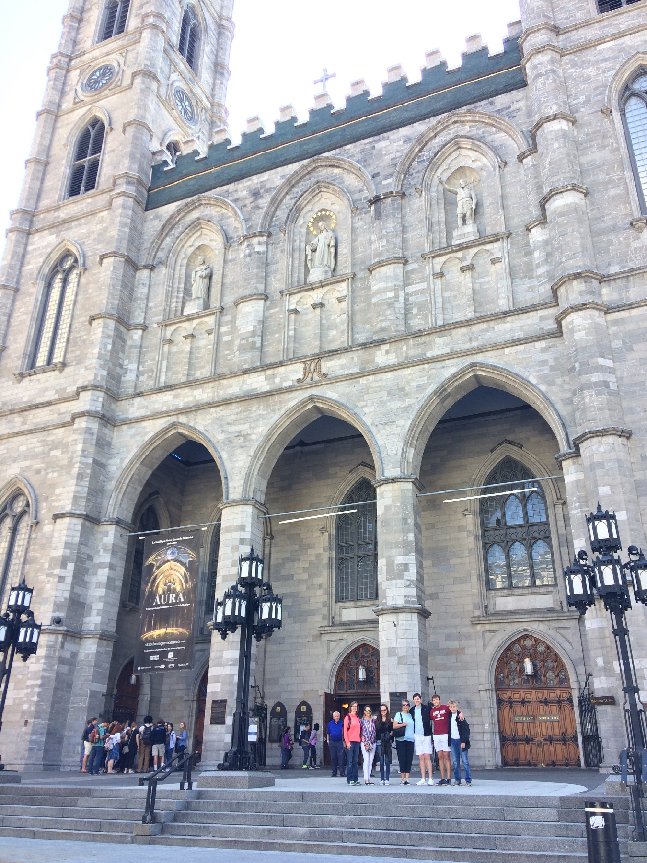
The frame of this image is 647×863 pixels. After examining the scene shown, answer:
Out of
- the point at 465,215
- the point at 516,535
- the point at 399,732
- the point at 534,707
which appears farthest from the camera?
the point at 465,215

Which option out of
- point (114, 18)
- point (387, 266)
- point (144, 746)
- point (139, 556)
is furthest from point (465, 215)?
point (114, 18)

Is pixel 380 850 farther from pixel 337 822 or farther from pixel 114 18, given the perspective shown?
pixel 114 18

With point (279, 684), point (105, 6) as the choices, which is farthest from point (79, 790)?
point (105, 6)

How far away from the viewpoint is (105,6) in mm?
33375

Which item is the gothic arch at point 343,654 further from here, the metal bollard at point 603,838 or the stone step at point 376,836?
the metal bollard at point 603,838

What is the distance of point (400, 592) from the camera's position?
16641 millimetres

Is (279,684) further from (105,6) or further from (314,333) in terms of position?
(105,6)

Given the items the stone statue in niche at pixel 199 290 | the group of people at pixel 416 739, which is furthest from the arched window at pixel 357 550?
the group of people at pixel 416 739

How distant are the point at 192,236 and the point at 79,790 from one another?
18078 mm

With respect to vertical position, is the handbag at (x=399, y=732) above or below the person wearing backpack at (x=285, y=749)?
above

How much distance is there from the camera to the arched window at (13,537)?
21.8 meters

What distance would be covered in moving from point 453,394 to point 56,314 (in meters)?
14.8

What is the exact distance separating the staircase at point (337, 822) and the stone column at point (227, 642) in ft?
17.1

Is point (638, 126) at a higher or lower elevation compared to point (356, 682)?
higher
